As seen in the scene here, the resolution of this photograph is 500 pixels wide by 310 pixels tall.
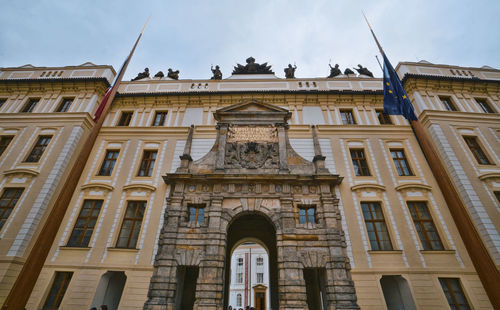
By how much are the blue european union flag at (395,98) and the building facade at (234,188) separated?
2.78 meters

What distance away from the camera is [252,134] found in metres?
16.2

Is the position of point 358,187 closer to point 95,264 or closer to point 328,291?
point 328,291

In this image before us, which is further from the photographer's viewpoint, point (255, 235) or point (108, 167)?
point (255, 235)

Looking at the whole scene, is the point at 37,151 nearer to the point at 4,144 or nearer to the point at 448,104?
the point at 4,144

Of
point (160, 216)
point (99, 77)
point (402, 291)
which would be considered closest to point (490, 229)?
point (402, 291)

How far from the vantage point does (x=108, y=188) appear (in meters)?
14.1

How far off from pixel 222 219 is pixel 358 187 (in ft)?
26.2

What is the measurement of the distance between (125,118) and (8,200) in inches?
320

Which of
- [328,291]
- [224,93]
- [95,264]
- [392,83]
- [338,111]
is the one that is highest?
[224,93]

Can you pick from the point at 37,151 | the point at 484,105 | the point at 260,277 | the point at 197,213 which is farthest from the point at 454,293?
the point at 260,277

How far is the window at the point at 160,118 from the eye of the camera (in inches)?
690

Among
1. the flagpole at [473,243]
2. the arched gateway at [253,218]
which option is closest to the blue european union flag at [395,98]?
the flagpole at [473,243]

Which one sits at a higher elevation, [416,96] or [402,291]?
[416,96]

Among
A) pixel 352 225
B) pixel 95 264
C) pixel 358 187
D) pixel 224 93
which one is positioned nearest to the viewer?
pixel 95 264
